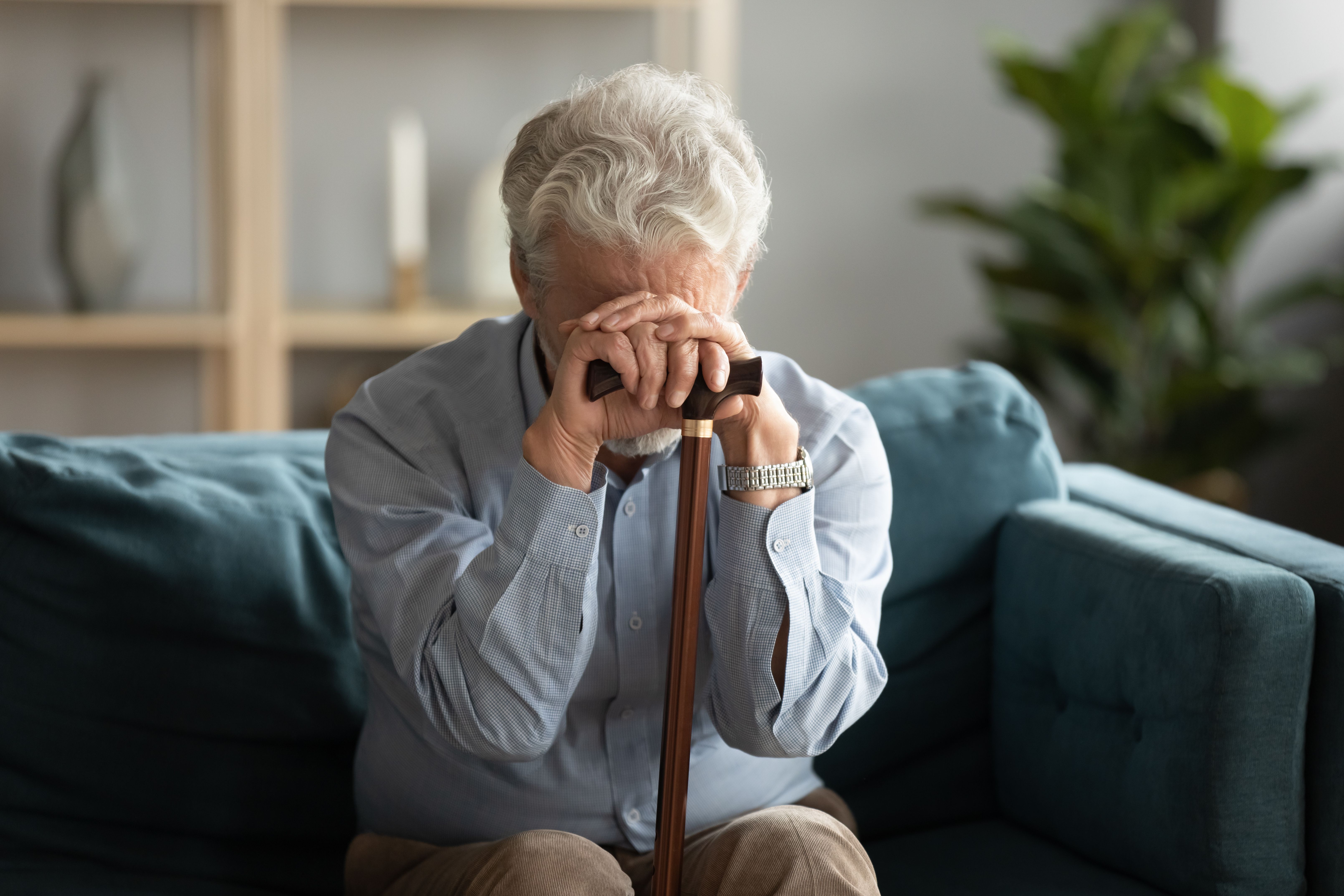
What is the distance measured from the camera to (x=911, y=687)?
1465 millimetres

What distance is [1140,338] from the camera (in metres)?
2.71

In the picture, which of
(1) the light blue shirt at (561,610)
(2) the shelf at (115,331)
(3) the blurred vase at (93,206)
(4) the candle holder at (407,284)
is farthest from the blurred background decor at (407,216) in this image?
(1) the light blue shirt at (561,610)

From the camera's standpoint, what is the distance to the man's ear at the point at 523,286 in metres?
1.13

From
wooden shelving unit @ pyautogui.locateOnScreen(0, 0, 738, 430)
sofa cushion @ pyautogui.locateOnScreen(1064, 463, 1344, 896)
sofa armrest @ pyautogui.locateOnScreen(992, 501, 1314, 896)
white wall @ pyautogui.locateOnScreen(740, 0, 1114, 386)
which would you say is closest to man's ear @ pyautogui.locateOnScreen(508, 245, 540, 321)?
sofa armrest @ pyautogui.locateOnScreen(992, 501, 1314, 896)

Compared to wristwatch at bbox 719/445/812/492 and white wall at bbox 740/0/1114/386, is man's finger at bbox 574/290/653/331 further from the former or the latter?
white wall at bbox 740/0/1114/386

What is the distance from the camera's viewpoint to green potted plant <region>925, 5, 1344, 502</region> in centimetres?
256

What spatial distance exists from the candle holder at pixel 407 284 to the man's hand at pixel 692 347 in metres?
1.76

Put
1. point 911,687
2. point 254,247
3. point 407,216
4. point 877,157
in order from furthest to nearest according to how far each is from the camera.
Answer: point 877,157
point 407,216
point 254,247
point 911,687

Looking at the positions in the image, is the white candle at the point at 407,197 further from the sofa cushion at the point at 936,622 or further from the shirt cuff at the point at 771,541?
the shirt cuff at the point at 771,541

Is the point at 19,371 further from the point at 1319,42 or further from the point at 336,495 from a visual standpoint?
the point at 1319,42

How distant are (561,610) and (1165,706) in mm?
623

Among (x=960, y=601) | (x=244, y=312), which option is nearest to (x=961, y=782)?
(x=960, y=601)

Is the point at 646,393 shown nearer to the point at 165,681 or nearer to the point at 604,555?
the point at 604,555

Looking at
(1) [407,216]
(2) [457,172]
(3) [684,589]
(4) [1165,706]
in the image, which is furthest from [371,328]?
(4) [1165,706]
